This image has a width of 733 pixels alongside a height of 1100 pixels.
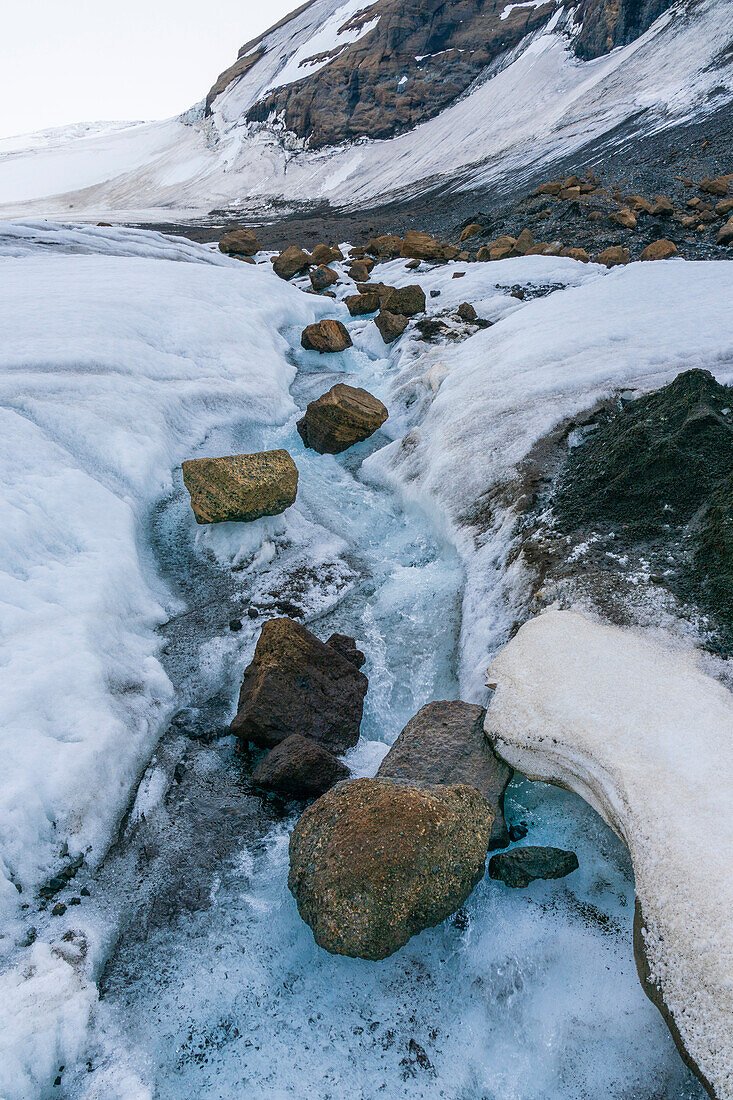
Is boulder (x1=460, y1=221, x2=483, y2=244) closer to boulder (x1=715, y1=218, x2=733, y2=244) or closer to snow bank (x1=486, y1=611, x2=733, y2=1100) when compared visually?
boulder (x1=715, y1=218, x2=733, y2=244)

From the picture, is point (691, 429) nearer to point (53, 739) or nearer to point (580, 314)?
point (580, 314)

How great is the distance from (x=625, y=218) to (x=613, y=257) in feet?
9.14

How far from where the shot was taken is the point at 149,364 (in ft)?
21.8

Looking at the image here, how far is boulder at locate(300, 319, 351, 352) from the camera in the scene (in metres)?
8.95

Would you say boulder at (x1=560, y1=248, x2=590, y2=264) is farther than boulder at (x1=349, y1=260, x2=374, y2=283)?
No

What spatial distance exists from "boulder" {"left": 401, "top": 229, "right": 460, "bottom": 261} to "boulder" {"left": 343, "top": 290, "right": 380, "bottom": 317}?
3.79 m

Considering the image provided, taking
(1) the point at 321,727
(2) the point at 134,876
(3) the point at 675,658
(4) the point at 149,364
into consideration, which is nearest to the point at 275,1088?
(2) the point at 134,876

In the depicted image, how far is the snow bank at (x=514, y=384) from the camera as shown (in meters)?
4.59

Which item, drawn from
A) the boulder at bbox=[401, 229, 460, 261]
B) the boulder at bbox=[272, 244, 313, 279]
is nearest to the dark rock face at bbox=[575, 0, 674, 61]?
the boulder at bbox=[401, 229, 460, 261]

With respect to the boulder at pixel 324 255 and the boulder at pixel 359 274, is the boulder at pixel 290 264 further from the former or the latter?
the boulder at pixel 359 274

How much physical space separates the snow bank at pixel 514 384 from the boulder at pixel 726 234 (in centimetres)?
481

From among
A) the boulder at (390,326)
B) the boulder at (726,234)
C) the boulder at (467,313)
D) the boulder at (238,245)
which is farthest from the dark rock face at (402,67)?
the boulder at (390,326)

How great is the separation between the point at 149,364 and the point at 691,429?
5.56 m

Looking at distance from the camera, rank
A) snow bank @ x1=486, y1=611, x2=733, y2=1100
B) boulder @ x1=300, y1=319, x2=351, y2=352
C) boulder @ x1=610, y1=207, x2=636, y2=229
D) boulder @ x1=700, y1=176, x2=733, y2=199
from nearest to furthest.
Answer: snow bank @ x1=486, y1=611, x2=733, y2=1100 → boulder @ x1=300, y1=319, x2=351, y2=352 → boulder @ x1=610, y1=207, x2=636, y2=229 → boulder @ x1=700, y1=176, x2=733, y2=199
